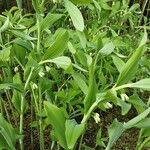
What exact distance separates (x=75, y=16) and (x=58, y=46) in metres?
0.08

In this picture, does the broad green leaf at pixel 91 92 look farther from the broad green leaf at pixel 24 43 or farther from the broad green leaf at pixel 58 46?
the broad green leaf at pixel 24 43

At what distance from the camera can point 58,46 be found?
846mm

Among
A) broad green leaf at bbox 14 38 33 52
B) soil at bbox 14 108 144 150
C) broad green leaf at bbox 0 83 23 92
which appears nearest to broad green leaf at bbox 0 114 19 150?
broad green leaf at bbox 0 83 23 92

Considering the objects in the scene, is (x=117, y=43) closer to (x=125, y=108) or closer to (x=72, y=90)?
(x=72, y=90)

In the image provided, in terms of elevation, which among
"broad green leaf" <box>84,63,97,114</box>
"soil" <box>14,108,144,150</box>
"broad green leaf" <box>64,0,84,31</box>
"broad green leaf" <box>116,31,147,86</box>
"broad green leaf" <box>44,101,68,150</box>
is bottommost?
"soil" <box>14,108,144,150</box>

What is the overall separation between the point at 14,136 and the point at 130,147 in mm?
586

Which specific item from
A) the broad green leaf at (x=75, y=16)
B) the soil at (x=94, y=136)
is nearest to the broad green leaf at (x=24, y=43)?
the broad green leaf at (x=75, y=16)

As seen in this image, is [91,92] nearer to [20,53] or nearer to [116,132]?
[116,132]

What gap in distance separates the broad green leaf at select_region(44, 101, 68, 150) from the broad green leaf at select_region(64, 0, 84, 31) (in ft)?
0.62

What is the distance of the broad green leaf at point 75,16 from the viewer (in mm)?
854

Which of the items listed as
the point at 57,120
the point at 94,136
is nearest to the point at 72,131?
the point at 57,120

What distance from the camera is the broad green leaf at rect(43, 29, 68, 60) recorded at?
2.74 feet

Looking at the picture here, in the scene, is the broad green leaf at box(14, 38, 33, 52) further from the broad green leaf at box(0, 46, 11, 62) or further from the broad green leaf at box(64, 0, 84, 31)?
the broad green leaf at box(64, 0, 84, 31)

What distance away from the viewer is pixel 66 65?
79cm
